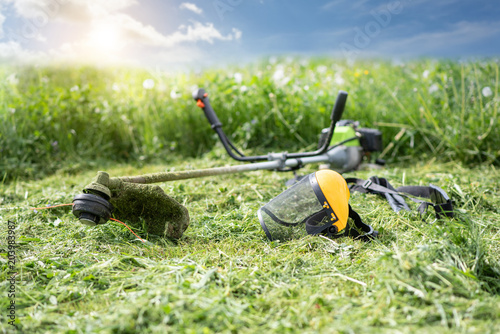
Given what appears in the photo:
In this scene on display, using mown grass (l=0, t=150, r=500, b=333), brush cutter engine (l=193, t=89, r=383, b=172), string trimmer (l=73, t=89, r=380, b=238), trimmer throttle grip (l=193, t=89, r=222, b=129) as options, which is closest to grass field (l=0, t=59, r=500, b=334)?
mown grass (l=0, t=150, r=500, b=333)

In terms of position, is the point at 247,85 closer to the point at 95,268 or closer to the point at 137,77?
the point at 137,77

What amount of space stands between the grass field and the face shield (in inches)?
3.4

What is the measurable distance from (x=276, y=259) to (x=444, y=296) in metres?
0.77

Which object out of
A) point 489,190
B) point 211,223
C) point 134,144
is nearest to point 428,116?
point 489,190

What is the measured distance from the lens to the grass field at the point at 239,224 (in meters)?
1.36

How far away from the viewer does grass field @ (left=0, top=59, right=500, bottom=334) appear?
4.46 ft

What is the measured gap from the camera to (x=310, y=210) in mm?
2066

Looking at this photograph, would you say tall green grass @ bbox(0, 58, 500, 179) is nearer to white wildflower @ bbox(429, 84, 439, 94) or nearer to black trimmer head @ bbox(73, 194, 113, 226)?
white wildflower @ bbox(429, 84, 439, 94)

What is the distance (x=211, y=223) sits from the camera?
2395 mm

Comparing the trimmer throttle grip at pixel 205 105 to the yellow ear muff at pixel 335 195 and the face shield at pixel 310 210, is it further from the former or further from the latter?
the yellow ear muff at pixel 335 195

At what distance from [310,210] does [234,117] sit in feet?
9.35

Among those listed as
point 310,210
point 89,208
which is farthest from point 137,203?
point 310,210

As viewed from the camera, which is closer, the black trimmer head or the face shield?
the black trimmer head

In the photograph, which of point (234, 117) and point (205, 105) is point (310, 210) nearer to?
point (205, 105)
